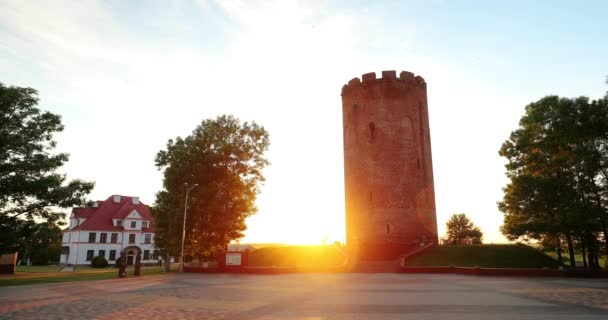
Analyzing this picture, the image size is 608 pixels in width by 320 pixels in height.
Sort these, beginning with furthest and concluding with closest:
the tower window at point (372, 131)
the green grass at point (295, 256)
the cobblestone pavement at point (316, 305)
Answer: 1. the tower window at point (372, 131)
2. the green grass at point (295, 256)
3. the cobblestone pavement at point (316, 305)

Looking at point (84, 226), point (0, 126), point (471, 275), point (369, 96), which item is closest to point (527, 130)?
point (471, 275)

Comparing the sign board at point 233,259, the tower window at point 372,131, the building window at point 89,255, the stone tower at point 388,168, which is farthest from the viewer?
the building window at point 89,255

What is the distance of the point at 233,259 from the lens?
95.9 feet

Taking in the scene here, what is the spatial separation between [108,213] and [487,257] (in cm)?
5360

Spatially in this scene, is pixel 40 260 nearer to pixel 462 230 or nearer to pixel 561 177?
pixel 462 230

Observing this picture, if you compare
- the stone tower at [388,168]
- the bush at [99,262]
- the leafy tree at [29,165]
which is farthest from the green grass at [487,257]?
the bush at [99,262]

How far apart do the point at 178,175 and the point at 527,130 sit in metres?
29.0

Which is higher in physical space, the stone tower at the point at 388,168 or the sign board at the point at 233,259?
the stone tower at the point at 388,168

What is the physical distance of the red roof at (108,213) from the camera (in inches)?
2157

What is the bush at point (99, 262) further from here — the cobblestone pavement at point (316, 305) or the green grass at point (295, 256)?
the cobblestone pavement at point (316, 305)

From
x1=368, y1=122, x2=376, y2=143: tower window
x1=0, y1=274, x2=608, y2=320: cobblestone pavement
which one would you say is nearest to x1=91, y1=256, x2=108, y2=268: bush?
x1=368, y1=122, x2=376, y2=143: tower window

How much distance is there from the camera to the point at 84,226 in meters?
53.6

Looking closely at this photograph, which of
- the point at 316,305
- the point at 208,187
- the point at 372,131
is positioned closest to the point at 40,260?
the point at 208,187

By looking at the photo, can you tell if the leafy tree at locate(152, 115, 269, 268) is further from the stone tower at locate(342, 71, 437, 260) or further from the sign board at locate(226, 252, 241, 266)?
the stone tower at locate(342, 71, 437, 260)
